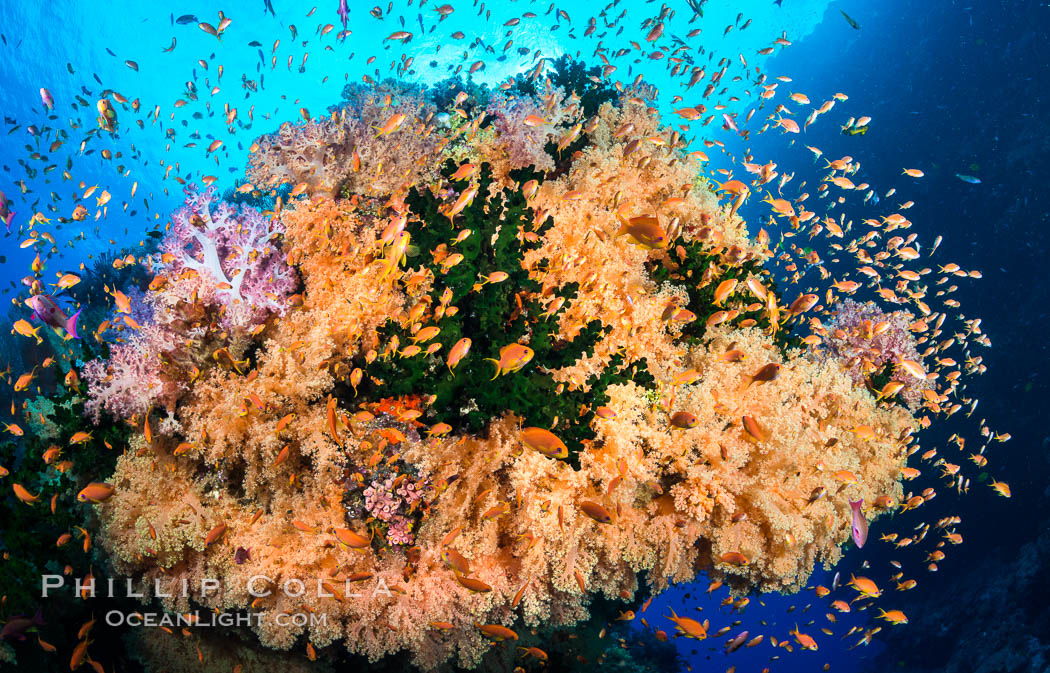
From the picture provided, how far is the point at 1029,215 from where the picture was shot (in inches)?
673

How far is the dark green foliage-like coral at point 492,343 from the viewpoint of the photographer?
13.0 ft

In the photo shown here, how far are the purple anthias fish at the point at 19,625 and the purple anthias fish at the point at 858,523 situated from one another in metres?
7.59

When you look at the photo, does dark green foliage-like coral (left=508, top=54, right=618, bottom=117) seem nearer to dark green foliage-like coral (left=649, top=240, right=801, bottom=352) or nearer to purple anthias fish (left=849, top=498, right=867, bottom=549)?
dark green foliage-like coral (left=649, top=240, right=801, bottom=352)

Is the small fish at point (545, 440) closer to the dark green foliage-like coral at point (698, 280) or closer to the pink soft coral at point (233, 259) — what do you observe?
the dark green foliage-like coral at point (698, 280)

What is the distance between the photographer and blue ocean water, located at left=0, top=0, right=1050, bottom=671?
1661 cm

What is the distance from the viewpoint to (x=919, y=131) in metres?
23.1

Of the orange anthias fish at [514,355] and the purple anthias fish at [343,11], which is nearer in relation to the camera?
the orange anthias fish at [514,355]

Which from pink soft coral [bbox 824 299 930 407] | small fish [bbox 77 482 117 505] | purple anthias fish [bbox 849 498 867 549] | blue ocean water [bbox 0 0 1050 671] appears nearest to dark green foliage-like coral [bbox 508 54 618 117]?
blue ocean water [bbox 0 0 1050 671]

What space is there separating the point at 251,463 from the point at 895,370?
8.59 meters

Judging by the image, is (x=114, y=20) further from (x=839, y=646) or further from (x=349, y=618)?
(x=839, y=646)

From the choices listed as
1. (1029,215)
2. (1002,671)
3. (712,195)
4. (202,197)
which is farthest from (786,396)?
(1029,215)

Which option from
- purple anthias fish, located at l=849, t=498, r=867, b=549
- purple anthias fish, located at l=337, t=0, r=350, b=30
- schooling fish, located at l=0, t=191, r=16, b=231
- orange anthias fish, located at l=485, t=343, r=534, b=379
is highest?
purple anthias fish, located at l=337, t=0, r=350, b=30

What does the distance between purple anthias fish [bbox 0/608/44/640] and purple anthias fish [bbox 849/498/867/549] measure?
7.59m

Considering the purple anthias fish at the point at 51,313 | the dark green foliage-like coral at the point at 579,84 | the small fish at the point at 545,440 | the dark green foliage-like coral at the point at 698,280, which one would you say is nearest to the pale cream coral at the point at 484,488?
the dark green foliage-like coral at the point at 698,280
